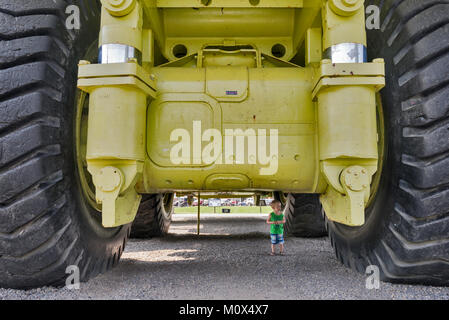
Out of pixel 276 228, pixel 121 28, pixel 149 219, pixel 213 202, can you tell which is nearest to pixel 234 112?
pixel 121 28

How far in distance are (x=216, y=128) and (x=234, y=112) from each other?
14 cm

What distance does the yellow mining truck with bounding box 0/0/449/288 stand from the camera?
1.55 metres

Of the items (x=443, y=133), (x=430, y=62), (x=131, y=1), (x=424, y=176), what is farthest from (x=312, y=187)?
(x=131, y=1)

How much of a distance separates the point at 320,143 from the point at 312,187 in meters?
0.30

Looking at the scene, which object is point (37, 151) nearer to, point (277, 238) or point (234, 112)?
point (234, 112)

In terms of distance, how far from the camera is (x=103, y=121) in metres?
1.62

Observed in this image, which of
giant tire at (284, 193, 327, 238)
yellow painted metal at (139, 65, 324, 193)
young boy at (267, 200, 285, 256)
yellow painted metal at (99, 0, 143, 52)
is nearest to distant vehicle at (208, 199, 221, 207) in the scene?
giant tire at (284, 193, 327, 238)

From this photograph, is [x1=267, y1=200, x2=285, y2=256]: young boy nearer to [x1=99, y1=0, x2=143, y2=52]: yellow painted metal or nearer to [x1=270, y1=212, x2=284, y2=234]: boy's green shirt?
[x1=270, y1=212, x2=284, y2=234]: boy's green shirt

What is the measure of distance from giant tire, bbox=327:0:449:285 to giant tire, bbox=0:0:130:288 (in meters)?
1.68

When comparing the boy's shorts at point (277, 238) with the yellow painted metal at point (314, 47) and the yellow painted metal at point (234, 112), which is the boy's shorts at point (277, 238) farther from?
the yellow painted metal at point (314, 47)

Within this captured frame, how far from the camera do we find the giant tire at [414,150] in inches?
61.2

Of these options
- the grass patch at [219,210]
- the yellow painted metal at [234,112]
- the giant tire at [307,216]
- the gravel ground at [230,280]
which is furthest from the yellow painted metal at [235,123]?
the grass patch at [219,210]

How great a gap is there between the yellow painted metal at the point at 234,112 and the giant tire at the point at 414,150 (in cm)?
20

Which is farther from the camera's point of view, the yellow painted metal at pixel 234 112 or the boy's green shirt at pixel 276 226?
the boy's green shirt at pixel 276 226
